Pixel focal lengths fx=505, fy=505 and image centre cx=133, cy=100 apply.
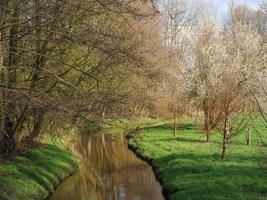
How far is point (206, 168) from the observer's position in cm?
2211

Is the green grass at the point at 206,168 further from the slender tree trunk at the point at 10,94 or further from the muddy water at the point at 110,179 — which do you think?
the slender tree trunk at the point at 10,94

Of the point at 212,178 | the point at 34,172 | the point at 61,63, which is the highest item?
the point at 61,63

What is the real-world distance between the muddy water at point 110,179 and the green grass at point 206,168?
0.75m

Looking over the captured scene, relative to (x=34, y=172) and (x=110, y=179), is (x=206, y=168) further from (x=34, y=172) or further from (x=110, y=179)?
(x=34, y=172)

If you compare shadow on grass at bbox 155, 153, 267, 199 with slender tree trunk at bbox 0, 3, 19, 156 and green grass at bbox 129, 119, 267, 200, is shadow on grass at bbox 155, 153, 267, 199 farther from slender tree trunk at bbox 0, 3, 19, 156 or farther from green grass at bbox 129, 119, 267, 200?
slender tree trunk at bbox 0, 3, 19, 156

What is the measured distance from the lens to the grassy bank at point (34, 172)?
63.1 ft

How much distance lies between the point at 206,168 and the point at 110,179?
18.7 feet

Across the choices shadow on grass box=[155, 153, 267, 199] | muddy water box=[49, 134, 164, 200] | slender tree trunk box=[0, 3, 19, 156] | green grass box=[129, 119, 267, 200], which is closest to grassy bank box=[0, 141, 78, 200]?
muddy water box=[49, 134, 164, 200]

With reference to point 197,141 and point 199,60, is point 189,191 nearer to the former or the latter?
point 197,141

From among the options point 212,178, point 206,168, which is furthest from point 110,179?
point 212,178

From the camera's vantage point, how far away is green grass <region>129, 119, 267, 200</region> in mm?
18128

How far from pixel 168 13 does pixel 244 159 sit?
49.2 meters

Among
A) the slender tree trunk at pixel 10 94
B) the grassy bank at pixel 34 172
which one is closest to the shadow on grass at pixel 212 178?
the grassy bank at pixel 34 172

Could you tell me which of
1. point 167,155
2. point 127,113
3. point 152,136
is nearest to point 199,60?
point 152,136
